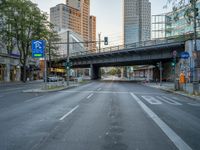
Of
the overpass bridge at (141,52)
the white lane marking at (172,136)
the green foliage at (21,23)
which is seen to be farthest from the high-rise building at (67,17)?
the white lane marking at (172,136)

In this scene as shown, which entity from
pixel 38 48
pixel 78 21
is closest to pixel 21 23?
pixel 38 48

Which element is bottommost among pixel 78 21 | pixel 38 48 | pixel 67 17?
pixel 38 48

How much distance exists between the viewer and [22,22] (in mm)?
47875

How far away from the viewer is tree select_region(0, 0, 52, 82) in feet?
156

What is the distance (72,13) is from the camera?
117 meters

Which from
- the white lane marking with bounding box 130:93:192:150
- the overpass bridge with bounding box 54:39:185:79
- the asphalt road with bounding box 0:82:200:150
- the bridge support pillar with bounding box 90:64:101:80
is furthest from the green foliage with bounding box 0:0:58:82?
the white lane marking with bounding box 130:93:192:150

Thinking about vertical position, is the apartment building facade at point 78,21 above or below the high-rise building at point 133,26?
above

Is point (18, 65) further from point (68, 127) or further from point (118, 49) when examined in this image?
point (68, 127)

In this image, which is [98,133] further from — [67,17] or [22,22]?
[67,17]

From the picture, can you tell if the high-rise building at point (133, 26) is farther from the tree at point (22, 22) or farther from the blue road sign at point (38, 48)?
the blue road sign at point (38, 48)

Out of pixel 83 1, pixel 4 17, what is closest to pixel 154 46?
pixel 4 17

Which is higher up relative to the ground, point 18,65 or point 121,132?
point 18,65

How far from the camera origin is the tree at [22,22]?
47594 millimetres

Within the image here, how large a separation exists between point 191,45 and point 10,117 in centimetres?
3486
